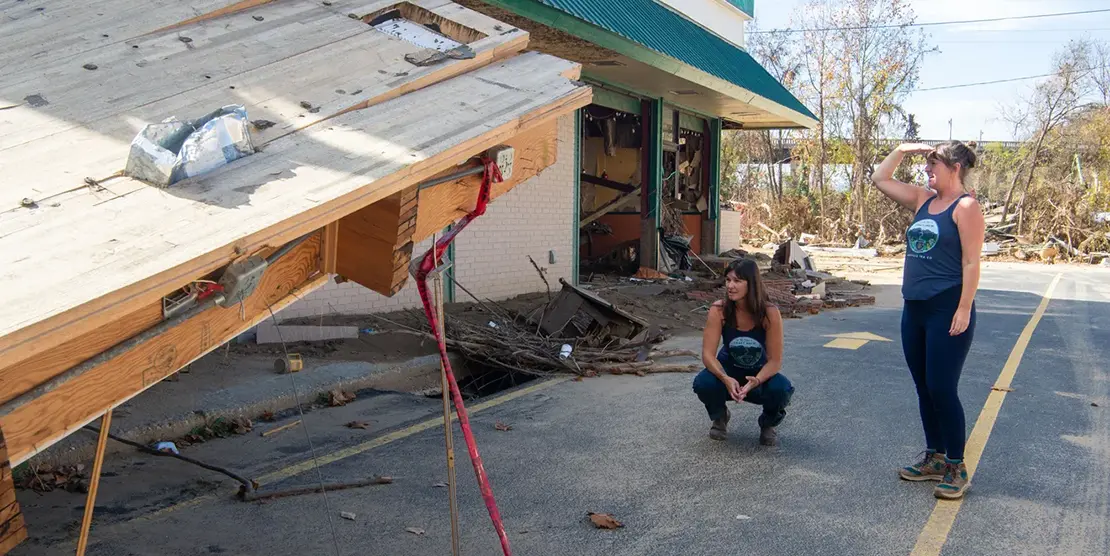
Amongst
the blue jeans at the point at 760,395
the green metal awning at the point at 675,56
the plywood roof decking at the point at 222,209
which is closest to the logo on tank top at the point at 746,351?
the blue jeans at the point at 760,395

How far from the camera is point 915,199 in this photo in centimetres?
526

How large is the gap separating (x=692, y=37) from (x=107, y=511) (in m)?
13.6

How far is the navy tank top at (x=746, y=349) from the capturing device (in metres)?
A: 5.80

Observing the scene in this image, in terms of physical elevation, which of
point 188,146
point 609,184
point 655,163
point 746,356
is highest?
point 655,163

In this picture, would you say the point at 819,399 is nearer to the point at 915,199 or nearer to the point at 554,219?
the point at 915,199

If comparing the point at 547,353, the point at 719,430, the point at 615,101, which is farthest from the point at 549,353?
the point at 615,101

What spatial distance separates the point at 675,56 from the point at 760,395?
8.17 metres

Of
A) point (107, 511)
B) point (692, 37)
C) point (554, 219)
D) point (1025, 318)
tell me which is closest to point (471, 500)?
point (107, 511)

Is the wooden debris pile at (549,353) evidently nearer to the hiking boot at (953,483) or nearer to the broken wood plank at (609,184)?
the hiking boot at (953,483)

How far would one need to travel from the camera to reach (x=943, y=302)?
4879 mm

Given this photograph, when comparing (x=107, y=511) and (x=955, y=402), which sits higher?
(x=955, y=402)

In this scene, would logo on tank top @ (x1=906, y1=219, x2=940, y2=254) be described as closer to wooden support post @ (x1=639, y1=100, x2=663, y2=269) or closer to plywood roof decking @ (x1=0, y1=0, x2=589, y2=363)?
plywood roof decking @ (x1=0, y1=0, x2=589, y2=363)

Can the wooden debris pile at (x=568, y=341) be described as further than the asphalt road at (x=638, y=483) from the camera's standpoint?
Yes

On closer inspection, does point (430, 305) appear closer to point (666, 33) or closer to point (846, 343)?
point (846, 343)
